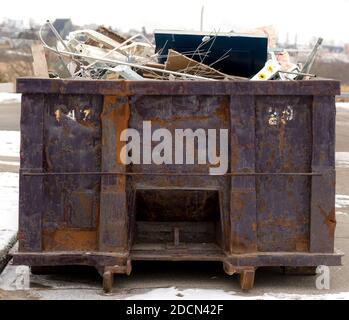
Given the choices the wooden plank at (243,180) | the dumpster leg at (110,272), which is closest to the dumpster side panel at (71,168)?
the dumpster leg at (110,272)

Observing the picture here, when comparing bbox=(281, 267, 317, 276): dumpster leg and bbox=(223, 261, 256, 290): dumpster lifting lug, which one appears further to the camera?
bbox=(281, 267, 317, 276): dumpster leg

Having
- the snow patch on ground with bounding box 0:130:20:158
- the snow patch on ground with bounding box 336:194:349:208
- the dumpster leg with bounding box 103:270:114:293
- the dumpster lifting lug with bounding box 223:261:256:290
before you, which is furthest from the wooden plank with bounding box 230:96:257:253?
the snow patch on ground with bounding box 0:130:20:158

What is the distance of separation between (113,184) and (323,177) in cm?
147

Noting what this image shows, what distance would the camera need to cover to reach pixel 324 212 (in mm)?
4812

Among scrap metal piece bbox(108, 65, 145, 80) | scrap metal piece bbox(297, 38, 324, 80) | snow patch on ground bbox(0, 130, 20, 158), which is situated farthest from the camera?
snow patch on ground bbox(0, 130, 20, 158)

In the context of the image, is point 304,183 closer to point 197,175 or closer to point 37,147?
point 197,175

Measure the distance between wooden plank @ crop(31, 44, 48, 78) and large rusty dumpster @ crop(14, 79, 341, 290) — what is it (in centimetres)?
72

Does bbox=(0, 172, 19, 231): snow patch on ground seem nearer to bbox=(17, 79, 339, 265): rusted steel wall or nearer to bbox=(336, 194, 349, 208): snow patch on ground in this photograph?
bbox=(17, 79, 339, 265): rusted steel wall

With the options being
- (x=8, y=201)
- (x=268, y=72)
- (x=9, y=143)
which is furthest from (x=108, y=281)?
(x=9, y=143)

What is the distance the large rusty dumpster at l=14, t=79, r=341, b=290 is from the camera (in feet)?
15.4

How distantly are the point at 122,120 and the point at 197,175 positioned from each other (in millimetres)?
649

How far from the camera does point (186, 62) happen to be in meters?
5.28

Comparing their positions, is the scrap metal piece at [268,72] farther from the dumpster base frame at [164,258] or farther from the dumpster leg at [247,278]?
the dumpster leg at [247,278]

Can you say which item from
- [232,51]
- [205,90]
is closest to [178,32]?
[232,51]
